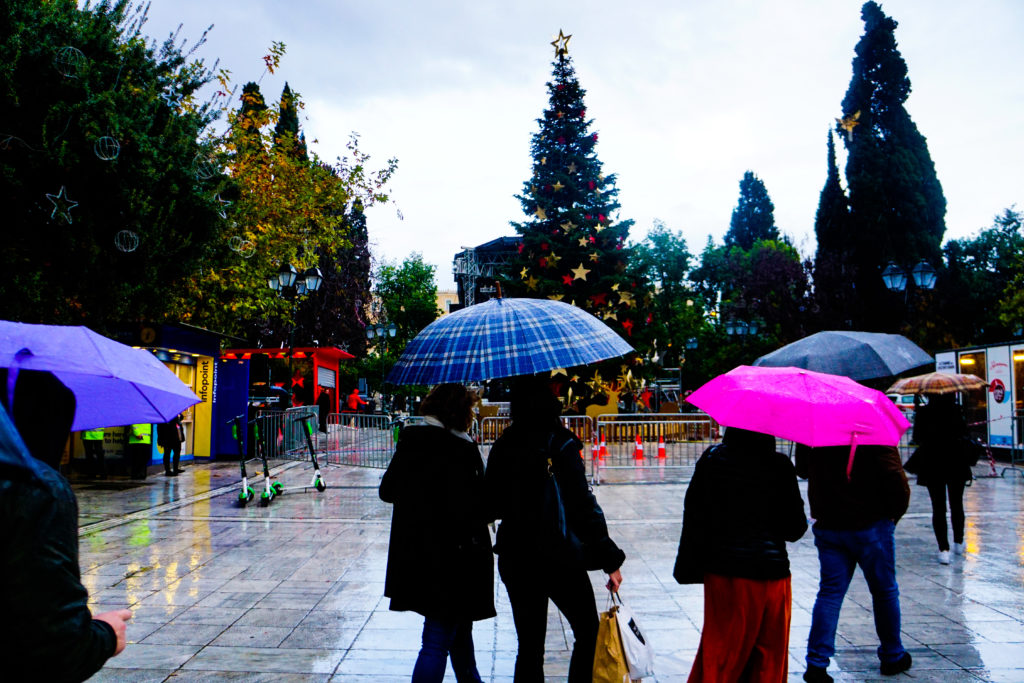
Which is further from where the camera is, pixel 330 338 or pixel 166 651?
pixel 330 338

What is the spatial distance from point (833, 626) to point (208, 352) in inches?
651

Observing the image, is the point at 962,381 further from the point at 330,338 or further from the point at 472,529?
the point at 330,338

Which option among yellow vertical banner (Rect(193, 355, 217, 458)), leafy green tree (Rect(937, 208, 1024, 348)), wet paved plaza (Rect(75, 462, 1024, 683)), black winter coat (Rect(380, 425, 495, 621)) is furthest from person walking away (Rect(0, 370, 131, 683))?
leafy green tree (Rect(937, 208, 1024, 348))

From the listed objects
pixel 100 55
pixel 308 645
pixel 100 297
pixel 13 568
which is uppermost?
pixel 100 55

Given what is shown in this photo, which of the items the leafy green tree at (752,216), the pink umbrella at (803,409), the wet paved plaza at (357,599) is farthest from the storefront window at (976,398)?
the leafy green tree at (752,216)

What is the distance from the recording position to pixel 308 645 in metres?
5.03

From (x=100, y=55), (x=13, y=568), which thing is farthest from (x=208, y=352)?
(x=13, y=568)

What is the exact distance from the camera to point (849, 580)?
4.36 meters

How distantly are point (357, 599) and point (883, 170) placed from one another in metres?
43.5

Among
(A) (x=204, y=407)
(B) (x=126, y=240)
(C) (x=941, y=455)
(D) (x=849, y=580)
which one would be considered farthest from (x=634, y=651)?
(A) (x=204, y=407)

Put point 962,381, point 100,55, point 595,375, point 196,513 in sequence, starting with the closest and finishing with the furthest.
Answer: point 962,381
point 196,513
point 100,55
point 595,375

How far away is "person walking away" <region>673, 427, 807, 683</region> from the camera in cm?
348

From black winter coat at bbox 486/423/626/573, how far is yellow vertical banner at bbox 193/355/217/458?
52.4 ft

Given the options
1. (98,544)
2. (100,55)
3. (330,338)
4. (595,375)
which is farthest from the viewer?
(330,338)
